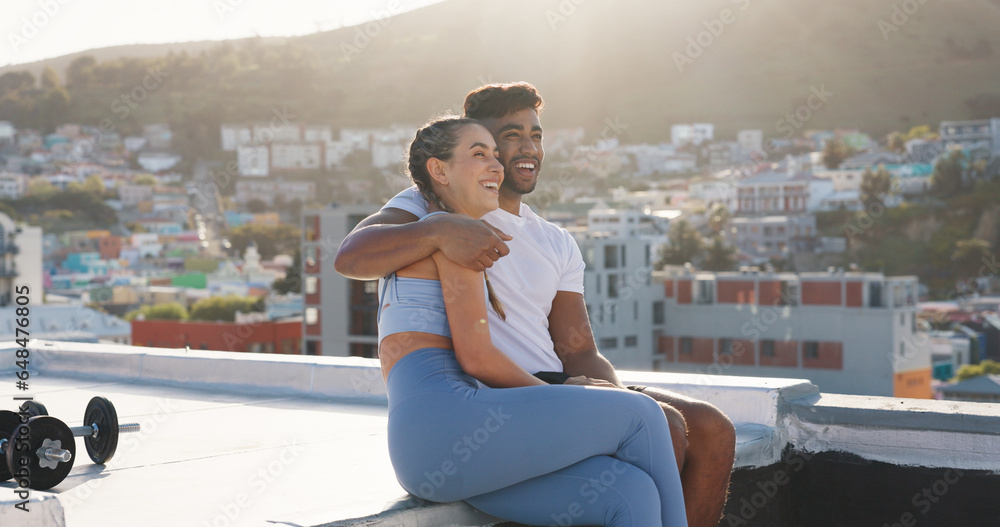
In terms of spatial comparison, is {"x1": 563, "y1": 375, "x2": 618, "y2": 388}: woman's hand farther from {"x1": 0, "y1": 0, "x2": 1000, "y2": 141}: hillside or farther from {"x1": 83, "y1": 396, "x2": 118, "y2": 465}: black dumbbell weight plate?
{"x1": 0, "y1": 0, "x2": 1000, "y2": 141}: hillside

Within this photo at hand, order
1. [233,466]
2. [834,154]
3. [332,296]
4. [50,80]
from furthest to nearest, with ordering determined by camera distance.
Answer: [50,80]
[834,154]
[332,296]
[233,466]

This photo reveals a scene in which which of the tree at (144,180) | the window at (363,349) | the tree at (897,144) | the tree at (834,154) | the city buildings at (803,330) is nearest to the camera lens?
the window at (363,349)

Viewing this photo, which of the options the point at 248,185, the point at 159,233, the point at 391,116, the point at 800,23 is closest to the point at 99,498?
the point at 159,233

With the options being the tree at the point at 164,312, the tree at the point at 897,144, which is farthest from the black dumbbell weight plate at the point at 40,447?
the tree at the point at 897,144

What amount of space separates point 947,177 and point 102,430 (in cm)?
8235

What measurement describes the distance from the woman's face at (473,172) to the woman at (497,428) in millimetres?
192

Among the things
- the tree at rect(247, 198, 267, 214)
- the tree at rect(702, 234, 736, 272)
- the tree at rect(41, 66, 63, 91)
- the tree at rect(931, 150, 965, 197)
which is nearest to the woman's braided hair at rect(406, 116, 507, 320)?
the tree at rect(702, 234, 736, 272)

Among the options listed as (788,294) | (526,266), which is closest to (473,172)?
(526,266)

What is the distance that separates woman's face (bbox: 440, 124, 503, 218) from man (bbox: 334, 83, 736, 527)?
0.08 metres

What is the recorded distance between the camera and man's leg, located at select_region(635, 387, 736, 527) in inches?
73.1

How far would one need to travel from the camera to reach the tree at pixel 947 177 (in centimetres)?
7512

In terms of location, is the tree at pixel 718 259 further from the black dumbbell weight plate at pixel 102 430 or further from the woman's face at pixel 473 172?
the woman's face at pixel 473 172

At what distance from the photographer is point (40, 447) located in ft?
5.96

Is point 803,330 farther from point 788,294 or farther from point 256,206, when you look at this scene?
point 256,206
